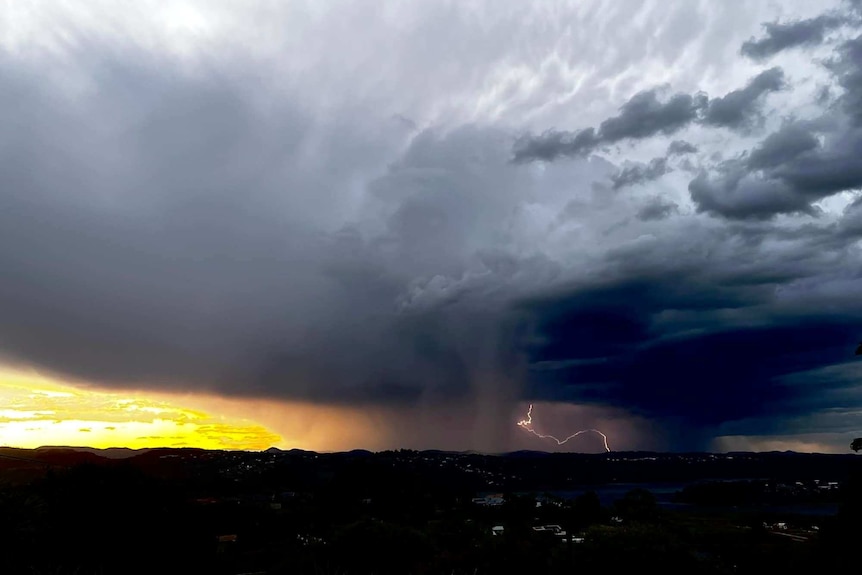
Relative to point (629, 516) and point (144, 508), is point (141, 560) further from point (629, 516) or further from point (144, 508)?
point (629, 516)

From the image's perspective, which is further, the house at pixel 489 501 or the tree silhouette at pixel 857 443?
the house at pixel 489 501

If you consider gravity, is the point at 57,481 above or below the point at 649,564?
above

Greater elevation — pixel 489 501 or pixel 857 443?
pixel 857 443

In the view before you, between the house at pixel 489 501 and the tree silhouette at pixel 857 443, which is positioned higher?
the tree silhouette at pixel 857 443

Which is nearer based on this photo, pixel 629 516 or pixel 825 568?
pixel 825 568

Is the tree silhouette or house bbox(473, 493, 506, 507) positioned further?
house bbox(473, 493, 506, 507)

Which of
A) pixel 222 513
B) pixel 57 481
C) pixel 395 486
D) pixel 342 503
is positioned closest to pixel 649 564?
pixel 57 481

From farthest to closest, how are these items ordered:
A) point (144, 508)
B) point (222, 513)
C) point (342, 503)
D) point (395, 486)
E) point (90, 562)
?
point (395, 486) → point (342, 503) → point (222, 513) → point (144, 508) → point (90, 562)

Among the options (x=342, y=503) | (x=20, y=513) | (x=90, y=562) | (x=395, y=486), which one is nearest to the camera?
(x=20, y=513)

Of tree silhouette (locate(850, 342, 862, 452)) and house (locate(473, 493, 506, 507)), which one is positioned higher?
tree silhouette (locate(850, 342, 862, 452))

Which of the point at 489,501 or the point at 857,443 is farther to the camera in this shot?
the point at 489,501
